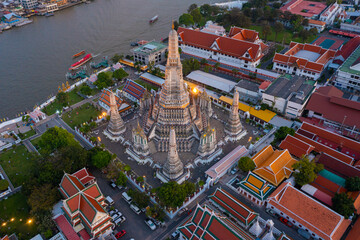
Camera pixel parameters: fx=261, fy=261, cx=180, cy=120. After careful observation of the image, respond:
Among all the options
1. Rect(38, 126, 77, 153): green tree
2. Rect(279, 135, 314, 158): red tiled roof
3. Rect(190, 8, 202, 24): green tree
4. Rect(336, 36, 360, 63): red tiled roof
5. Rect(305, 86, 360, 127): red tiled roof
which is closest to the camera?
Rect(279, 135, 314, 158): red tiled roof

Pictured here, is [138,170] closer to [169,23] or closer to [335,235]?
[335,235]

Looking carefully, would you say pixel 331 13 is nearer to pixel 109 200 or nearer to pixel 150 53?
pixel 150 53

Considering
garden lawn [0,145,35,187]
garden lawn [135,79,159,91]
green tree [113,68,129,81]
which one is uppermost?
green tree [113,68,129,81]

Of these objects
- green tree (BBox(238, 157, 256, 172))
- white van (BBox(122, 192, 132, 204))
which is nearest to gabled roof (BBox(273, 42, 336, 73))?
green tree (BBox(238, 157, 256, 172))

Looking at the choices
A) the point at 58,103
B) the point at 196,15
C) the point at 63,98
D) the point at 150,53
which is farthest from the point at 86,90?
the point at 196,15

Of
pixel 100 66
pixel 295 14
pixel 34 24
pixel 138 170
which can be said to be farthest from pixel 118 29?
pixel 138 170

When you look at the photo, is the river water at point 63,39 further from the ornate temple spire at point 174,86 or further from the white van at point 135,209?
the white van at point 135,209

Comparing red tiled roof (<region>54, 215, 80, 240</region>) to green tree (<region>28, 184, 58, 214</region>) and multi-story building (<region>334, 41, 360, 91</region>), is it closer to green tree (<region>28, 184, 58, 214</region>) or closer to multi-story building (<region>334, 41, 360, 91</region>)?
green tree (<region>28, 184, 58, 214</region>)
